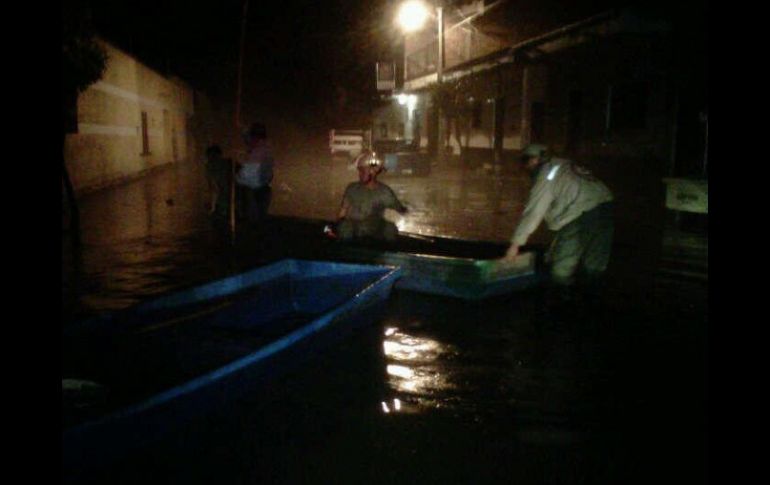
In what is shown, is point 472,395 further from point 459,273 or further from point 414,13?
point 414,13

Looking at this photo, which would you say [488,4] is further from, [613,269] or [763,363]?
[763,363]

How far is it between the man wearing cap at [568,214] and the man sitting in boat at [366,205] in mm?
2001

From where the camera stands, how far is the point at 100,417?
12.6ft

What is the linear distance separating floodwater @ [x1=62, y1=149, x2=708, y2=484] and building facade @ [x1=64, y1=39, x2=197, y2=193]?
961cm

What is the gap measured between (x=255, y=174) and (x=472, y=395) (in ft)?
24.8

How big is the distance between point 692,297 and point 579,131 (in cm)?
1434

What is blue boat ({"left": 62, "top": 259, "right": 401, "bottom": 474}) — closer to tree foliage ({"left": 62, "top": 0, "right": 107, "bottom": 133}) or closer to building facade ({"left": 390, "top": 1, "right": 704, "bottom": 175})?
tree foliage ({"left": 62, "top": 0, "right": 107, "bottom": 133})

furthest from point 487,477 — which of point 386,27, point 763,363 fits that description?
point 386,27

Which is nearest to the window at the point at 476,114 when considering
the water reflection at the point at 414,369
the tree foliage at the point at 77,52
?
the tree foliage at the point at 77,52

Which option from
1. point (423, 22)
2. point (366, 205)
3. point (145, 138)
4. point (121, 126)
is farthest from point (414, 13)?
point (366, 205)

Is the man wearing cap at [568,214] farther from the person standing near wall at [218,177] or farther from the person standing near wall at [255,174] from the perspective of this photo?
the person standing near wall at [218,177]

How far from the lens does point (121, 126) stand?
79.8ft

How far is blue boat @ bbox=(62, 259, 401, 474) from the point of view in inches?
159

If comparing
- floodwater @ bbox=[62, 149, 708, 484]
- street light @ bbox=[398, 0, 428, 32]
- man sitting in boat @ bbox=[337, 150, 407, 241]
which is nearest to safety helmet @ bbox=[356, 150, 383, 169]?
man sitting in boat @ bbox=[337, 150, 407, 241]
